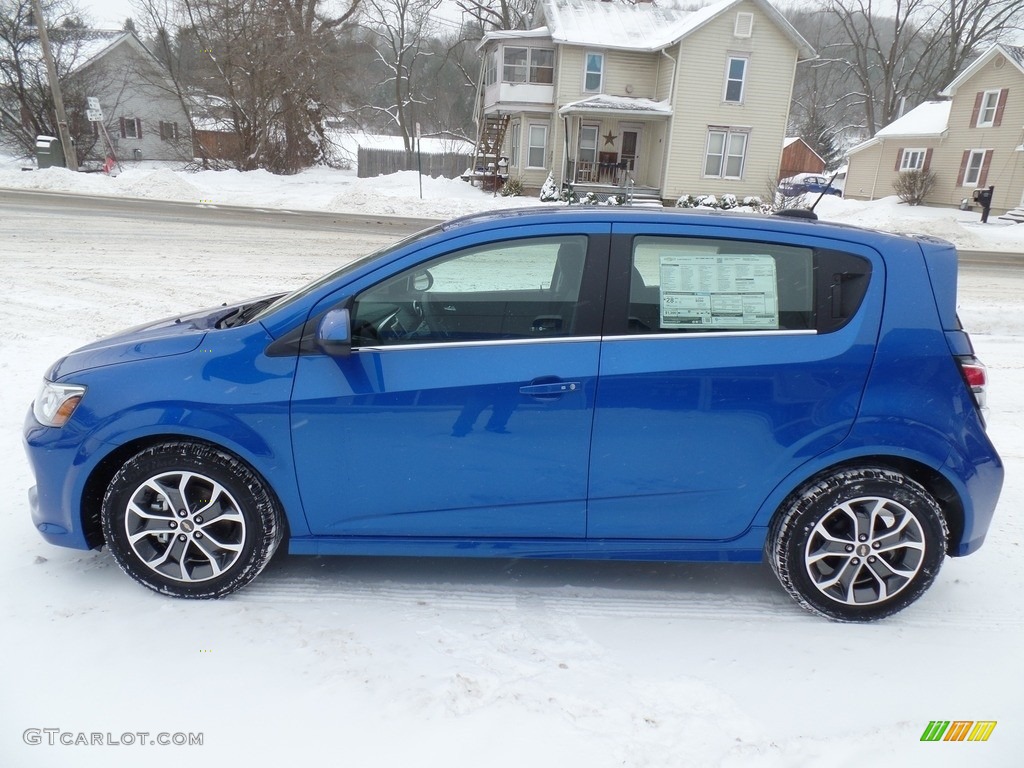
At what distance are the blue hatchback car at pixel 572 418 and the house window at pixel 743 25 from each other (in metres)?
28.9

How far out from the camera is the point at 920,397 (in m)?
3.10

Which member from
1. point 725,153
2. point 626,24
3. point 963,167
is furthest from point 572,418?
point 963,167

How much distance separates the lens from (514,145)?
32250 mm

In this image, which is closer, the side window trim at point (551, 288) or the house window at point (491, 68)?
the side window trim at point (551, 288)

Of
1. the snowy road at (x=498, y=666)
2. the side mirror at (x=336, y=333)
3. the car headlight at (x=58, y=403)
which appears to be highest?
the side mirror at (x=336, y=333)

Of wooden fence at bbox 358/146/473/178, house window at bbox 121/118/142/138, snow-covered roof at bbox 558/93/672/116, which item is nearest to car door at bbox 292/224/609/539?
snow-covered roof at bbox 558/93/672/116

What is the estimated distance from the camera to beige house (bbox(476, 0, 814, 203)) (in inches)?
1115

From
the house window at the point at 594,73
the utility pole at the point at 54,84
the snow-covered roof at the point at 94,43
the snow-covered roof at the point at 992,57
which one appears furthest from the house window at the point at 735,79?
the snow-covered roof at the point at 94,43

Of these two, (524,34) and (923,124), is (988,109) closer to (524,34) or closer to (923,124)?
(923,124)

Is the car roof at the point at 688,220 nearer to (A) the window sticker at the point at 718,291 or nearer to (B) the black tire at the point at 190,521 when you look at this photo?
(A) the window sticker at the point at 718,291

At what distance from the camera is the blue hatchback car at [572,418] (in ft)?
10.2

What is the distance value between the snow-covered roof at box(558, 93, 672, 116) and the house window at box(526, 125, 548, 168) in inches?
89.5

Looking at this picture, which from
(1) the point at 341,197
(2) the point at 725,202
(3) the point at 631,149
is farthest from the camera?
(3) the point at 631,149

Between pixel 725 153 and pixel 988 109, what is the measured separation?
46.7ft
